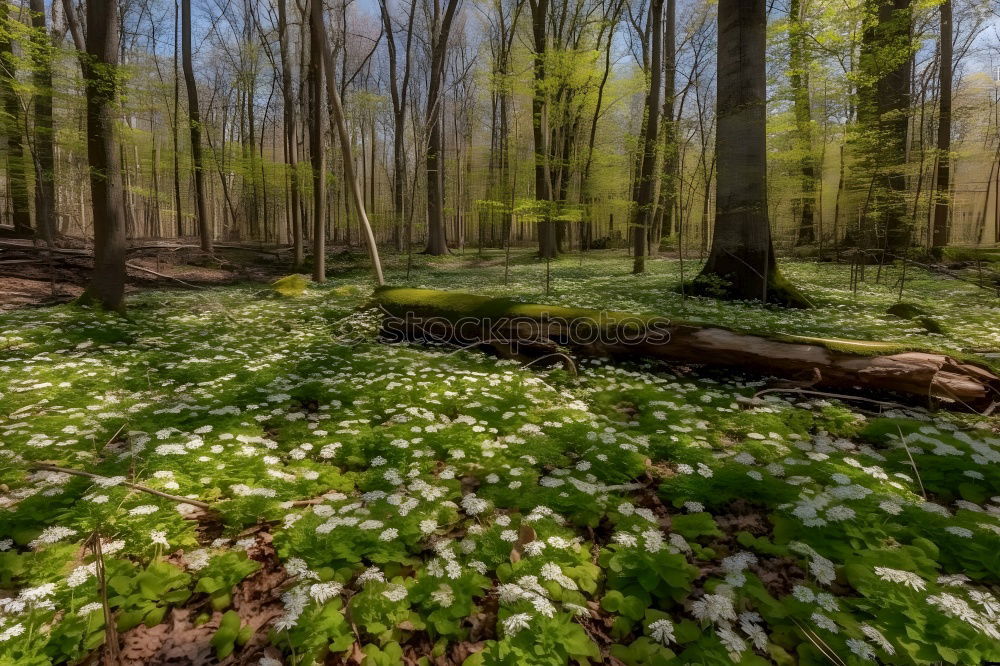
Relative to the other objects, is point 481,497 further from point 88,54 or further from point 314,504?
point 88,54

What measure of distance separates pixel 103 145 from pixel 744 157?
11.7 m

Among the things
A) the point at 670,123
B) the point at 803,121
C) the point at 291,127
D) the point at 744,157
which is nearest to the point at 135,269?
the point at 291,127

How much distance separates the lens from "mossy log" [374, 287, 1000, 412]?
4199 millimetres

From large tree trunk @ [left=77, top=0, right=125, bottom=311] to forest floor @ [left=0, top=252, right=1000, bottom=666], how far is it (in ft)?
10.4

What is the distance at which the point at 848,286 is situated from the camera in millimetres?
11461

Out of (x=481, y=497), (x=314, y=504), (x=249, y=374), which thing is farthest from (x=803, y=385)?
(x=249, y=374)

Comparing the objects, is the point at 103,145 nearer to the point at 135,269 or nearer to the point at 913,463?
the point at 135,269

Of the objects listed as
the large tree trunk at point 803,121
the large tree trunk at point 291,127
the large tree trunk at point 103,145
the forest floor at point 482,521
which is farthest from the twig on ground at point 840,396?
the large tree trunk at point 803,121

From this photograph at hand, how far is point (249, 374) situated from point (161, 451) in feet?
7.12

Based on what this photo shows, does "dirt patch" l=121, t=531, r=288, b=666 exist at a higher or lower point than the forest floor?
lower

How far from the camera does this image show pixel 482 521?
2693 mm

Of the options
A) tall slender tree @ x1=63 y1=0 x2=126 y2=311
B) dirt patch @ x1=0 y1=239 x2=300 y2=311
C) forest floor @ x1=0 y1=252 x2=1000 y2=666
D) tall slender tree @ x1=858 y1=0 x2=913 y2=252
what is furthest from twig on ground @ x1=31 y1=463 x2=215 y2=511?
tall slender tree @ x1=858 y1=0 x2=913 y2=252

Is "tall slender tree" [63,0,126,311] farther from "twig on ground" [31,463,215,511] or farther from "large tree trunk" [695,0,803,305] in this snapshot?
"large tree trunk" [695,0,803,305]

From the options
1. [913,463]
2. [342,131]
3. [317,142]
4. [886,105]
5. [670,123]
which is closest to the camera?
[913,463]
